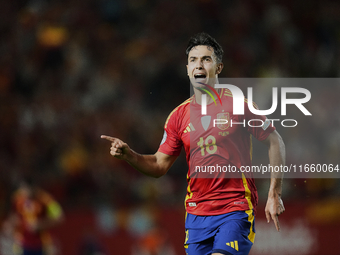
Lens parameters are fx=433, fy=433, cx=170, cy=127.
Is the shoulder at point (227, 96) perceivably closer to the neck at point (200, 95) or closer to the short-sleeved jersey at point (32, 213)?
the neck at point (200, 95)

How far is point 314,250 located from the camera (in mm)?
6133

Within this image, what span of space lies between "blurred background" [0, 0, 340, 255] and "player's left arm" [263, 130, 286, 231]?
10.6 ft

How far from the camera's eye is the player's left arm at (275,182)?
2.99 m

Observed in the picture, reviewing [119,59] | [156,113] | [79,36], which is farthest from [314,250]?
[79,36]

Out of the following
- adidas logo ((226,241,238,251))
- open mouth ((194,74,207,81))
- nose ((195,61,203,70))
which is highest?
nose ((195,61,203,70))

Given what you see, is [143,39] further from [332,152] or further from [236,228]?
[236,228]

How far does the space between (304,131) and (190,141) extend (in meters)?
4.55

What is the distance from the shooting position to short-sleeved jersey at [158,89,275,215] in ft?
10.3

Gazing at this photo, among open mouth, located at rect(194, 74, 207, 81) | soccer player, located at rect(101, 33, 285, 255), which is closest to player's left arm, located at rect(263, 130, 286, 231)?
soccer player, located at rect(101, 33, 285, 255)

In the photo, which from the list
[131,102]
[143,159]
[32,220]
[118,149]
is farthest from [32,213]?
[118,149]

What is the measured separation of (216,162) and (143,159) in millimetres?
599

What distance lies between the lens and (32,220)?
21.0ft

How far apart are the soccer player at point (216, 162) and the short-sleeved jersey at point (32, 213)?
3.46 m
